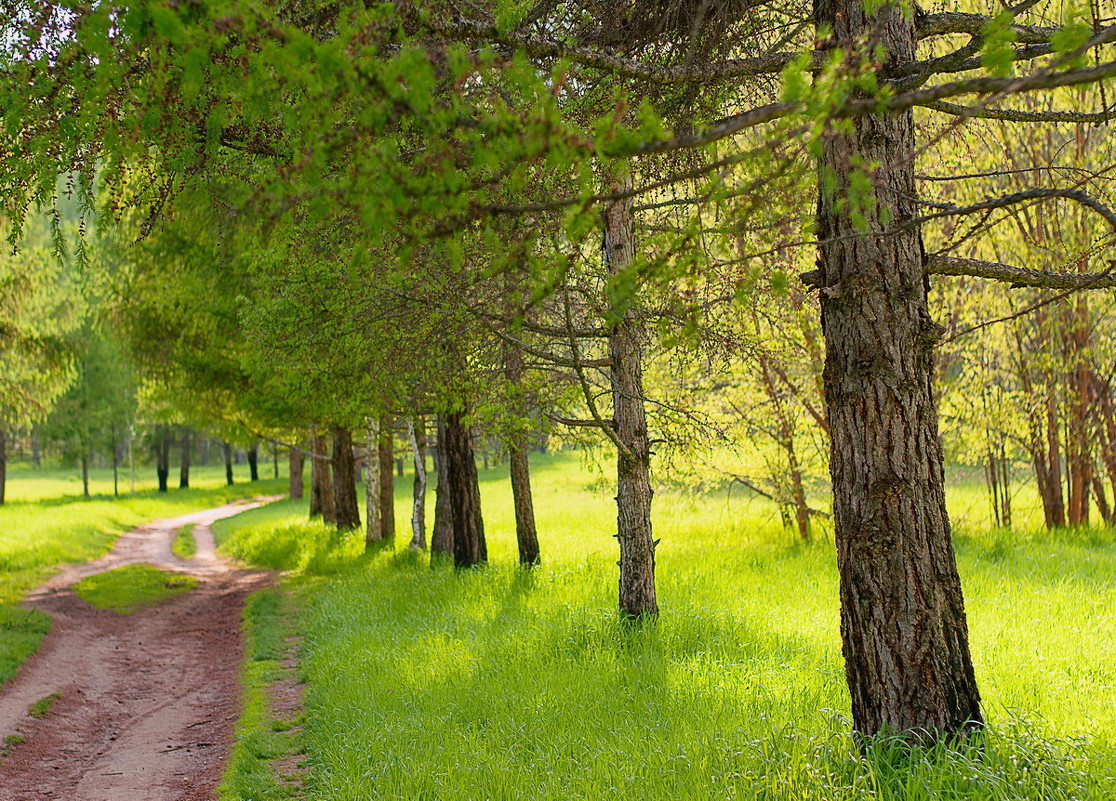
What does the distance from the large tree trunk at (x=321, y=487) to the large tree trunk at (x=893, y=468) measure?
20378 mm

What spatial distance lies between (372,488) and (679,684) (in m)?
11.5

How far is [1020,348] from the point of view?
1464 cm

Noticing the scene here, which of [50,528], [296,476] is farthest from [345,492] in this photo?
[296,476]

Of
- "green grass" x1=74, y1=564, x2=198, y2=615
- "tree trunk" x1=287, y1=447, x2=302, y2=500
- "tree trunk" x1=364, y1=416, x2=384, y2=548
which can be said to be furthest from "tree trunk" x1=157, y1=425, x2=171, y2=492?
"tree trunk" x1=364, y1=416, x2=384, y2=548

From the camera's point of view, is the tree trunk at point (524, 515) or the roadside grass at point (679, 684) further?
the tree trunk at point (524, 515)

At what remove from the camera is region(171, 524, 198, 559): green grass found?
2292 centimetres

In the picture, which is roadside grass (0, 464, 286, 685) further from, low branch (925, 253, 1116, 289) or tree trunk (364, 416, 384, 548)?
low branch (925, 253, 1116, 289)

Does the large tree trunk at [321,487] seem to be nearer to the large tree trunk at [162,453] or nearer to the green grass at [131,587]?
the green grass at [131,587]

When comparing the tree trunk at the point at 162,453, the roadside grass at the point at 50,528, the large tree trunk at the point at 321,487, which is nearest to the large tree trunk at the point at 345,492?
the large tree trunk at the point at 321,487

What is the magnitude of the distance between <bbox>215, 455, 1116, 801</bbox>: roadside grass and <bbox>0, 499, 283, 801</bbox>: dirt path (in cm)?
97

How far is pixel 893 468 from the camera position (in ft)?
15.6

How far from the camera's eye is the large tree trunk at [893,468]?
15.6 ft

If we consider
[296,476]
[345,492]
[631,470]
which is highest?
[631,470]

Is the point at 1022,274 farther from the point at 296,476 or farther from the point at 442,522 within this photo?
the point at 296,476
